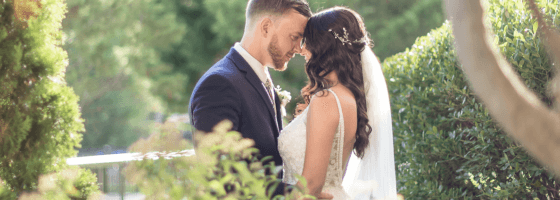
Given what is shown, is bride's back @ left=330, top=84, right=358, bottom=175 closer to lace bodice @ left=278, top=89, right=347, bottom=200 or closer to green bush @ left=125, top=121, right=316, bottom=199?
lace bodice @ left=278, top=89, right=347, bottom=200

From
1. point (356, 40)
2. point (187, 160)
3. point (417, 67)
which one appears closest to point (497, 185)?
point (417, 67)

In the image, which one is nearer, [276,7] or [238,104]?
[238,104]

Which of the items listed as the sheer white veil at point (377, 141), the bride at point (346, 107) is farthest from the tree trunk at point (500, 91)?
the sheer white veil at point (377, 141)

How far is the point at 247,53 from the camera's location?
130 inches

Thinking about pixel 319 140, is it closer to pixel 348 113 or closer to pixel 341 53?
pixel 348 113

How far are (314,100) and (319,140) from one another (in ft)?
0.92

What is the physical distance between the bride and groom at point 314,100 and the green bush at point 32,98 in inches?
46.8

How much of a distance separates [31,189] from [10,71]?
2.84 feet

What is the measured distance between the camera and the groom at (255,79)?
2.82 meters

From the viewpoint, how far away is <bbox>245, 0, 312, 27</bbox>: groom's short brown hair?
3.26 metres

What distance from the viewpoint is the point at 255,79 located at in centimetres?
315

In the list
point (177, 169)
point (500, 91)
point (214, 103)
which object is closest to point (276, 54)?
point (214, 103)

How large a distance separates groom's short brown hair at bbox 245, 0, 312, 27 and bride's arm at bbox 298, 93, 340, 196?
860mm

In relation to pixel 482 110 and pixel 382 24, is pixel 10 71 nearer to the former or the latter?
pixel 482 110
